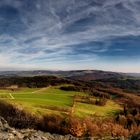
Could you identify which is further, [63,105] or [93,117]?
[63,105]

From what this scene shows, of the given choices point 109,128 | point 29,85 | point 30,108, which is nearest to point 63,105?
point 30,108

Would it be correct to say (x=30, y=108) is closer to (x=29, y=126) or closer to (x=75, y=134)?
(x=29, y=126)

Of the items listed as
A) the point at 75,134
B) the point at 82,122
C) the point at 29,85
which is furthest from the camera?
the point at 29,85

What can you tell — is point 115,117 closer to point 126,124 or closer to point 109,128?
point 126,124

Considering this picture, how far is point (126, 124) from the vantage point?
88.3 m

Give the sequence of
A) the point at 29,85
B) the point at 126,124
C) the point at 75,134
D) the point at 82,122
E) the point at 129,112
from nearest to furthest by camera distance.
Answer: the point at 75,134
the point at 82,122
the point at 126,124
the point at 129,112
the point at 29,85

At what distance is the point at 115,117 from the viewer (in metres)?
88.4

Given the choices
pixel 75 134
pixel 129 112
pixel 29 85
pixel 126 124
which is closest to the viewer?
pixel 75 134

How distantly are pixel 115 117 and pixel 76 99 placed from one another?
739 inches

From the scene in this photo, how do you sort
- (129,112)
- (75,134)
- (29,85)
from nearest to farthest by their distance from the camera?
(75,134) < (129,112) < (29,85)

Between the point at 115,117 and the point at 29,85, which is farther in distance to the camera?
the point at 29,85

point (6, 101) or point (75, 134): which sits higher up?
point (6, 101)

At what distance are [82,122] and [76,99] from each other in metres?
25.0

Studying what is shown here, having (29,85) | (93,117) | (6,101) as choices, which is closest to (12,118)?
(6,101)
